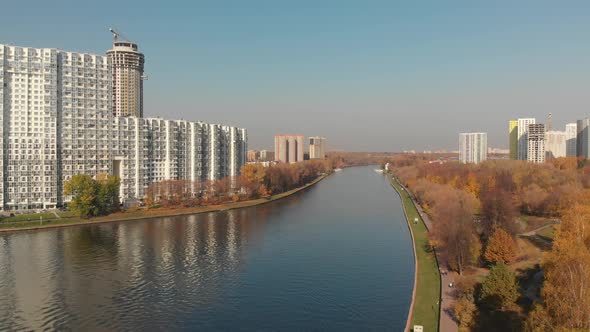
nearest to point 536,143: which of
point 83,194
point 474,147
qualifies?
point 474,147

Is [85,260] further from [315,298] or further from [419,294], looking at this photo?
[419,294]

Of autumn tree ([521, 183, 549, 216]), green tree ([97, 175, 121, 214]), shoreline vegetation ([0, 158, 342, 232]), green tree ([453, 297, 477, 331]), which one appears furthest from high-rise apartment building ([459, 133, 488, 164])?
green tree ([453, 297, 477, 331])

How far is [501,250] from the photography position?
2355 centimetres

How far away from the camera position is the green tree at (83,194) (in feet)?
137

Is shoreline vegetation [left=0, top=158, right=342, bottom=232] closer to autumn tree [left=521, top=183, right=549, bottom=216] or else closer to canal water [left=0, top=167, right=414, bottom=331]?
canal water [left=0, top=167, right=414, bottom=331]

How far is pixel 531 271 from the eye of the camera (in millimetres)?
22469

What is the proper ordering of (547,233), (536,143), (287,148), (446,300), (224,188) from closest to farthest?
(446,300) < (547,233) < (224,188) < (536,143) < (287,148)

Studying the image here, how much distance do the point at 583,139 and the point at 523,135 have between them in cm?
1278

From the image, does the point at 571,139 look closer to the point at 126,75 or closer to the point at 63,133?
the point at 126,75

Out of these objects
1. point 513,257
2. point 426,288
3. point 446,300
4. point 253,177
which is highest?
point 253,177

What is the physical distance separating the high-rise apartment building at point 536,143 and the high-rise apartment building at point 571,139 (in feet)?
36.6

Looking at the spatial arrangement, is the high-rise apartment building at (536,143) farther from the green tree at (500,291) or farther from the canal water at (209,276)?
the green tree at (500,291)

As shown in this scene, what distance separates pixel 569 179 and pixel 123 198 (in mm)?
49118

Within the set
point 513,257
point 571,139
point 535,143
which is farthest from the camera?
point 571,139
